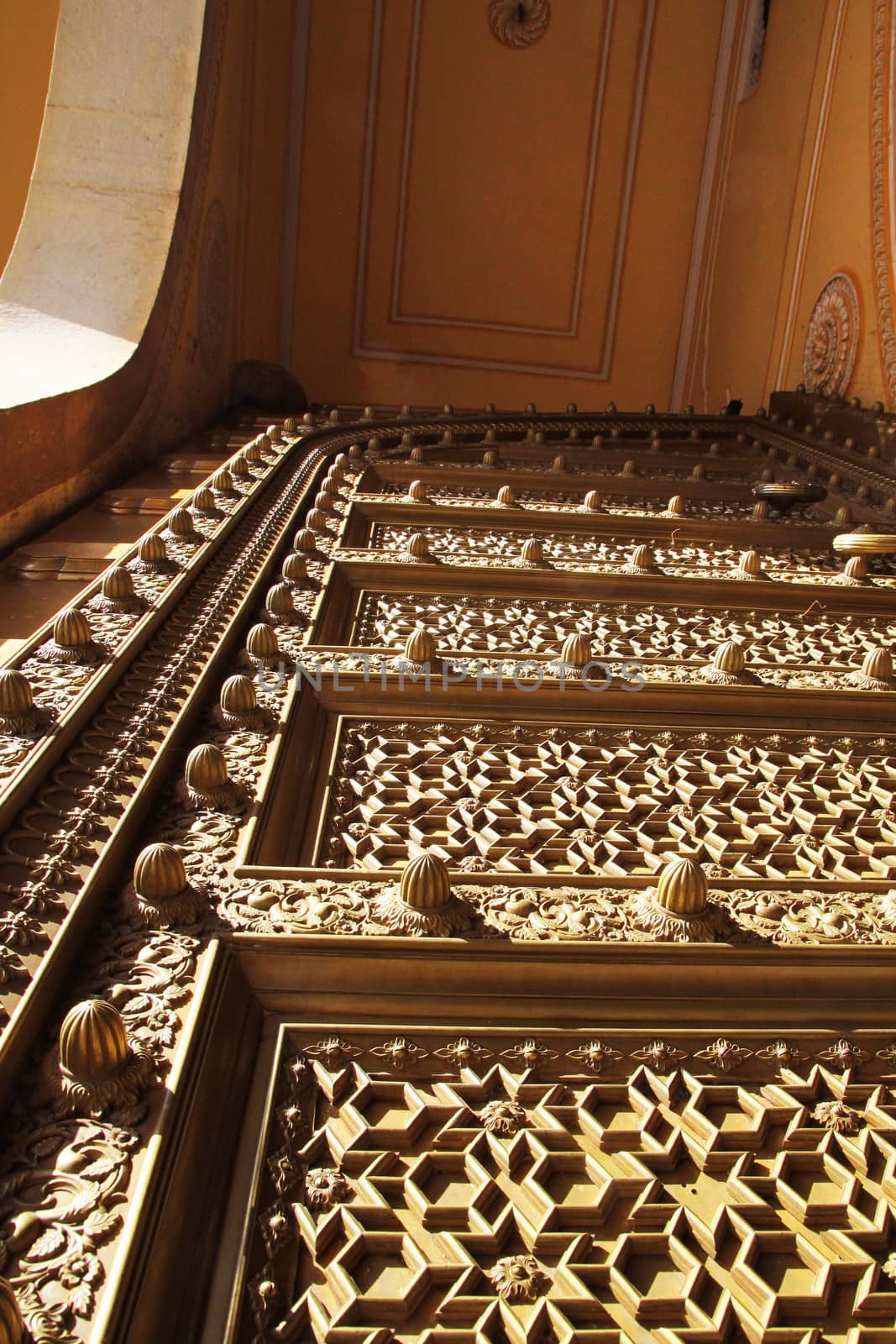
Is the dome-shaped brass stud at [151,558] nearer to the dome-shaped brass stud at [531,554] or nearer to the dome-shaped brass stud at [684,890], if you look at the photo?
the dome-shaped brass stud at [531,554]

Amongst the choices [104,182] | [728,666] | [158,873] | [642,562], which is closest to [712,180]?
[104,182]

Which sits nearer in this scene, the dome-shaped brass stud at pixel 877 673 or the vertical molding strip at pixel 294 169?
the dome-shaped brass stud at pixel 877 673

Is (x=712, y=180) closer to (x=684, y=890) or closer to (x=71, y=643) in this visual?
(x=71, y=643)

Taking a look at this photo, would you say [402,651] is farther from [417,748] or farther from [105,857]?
[105,857]

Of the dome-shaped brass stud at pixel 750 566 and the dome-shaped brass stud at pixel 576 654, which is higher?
the dome-shaped brass stud at pixel 750 566

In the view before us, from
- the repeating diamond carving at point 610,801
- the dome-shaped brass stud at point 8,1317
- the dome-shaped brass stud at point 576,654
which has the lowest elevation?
the repeating diamond carving at point 610,801

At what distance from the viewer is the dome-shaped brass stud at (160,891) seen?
3.20ft

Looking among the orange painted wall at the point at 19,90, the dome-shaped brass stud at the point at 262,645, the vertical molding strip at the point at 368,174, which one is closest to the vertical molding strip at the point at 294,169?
the vertical molding strip at the point at 368,174

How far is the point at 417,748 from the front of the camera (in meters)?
1.53

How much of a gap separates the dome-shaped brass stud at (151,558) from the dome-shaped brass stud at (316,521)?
1.64 ft

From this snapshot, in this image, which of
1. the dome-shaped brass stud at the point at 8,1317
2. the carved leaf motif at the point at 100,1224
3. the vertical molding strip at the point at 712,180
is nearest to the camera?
the dome-shaped brass stud at the point at 8,1317

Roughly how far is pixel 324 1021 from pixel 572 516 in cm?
205

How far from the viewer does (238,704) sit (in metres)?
1.43

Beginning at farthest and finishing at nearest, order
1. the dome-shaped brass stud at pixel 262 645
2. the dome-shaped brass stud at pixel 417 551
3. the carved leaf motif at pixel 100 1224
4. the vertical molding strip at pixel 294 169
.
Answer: the vertical molding strip at pixel 294 169 < the dome-shaped brass stud at pixel 417 551 < the dome-shaped brass stud at pixel 262 645 < the carved leaf motif at pixel 100 1224
